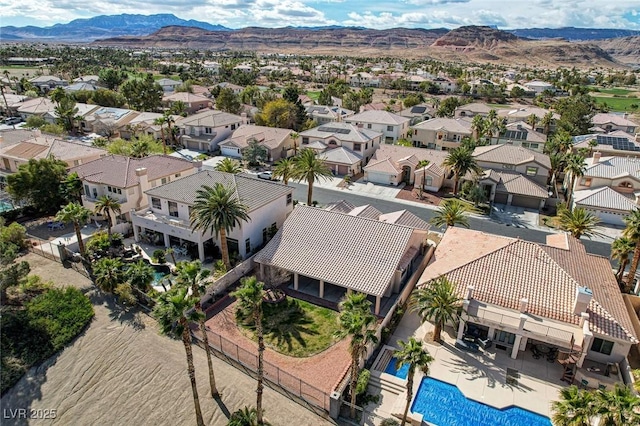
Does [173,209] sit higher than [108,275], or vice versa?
[173,209]

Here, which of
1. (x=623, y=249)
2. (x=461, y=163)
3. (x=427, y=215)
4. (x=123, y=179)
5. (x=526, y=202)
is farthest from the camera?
(x=526, y=202)

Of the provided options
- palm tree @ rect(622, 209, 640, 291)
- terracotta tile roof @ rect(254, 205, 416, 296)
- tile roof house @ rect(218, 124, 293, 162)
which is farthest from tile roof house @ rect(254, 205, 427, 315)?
tile roof house @ rect(218, 124, 293, 162)

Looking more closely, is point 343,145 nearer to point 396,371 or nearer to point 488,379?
point 396,371

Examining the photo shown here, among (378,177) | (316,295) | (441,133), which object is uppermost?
(441,133)

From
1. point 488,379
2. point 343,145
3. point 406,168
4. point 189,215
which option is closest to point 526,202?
point 406,168

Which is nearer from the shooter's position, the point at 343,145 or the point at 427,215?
the point at 427,215

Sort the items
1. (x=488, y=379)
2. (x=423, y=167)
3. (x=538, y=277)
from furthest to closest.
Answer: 1. (x=423, y=167)
2. (x=538, y=277)
3. (x=488, y=379)

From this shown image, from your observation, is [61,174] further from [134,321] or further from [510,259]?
[510,259]
